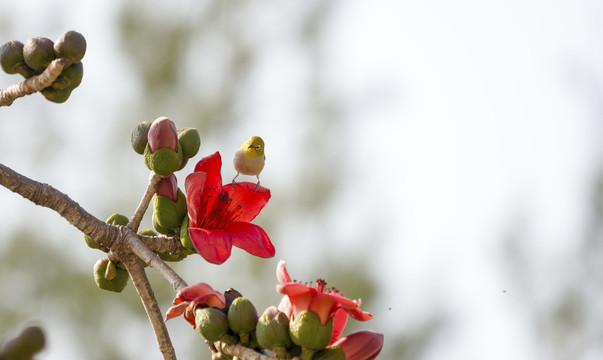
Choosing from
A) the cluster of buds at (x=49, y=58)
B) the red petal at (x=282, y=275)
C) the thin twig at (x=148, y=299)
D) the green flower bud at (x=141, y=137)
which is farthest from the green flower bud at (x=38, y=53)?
the red petal at (x=282, y=275)

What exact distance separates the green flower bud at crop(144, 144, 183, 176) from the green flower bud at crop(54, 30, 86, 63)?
0.42ft

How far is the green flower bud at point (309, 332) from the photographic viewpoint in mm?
595

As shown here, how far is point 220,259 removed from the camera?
781 mm

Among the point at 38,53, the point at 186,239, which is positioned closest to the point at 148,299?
the point at 186,239

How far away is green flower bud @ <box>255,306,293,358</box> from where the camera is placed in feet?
1.97

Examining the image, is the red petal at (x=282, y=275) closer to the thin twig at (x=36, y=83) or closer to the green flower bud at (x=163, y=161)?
the green flower bud at (x=163, y=161)

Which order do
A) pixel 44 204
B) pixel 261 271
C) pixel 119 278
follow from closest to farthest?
1. pixel 44 204
2. pixel 119 278
3. pixel 261 271

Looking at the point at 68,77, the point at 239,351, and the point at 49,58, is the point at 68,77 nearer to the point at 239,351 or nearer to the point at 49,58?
the point at 49,58

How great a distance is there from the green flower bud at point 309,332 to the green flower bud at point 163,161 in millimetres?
251

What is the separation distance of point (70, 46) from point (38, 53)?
0.14 ft

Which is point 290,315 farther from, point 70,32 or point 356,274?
point 356,274

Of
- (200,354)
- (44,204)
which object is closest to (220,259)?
(44,204)

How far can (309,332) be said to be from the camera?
60 centimetres

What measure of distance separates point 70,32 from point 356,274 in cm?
430
